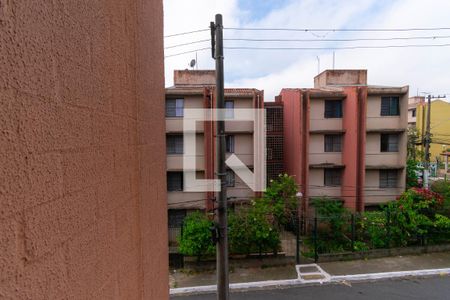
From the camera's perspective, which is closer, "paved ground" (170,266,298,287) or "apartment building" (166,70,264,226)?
"paved ground" (170,266,298,287)

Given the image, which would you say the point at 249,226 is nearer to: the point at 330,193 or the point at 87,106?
the point at 330,193

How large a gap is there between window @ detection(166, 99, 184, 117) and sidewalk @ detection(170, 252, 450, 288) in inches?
294

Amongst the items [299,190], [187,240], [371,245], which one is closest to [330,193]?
[299,190]

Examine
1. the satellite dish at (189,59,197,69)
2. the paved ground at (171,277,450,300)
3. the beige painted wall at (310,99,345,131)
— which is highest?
the satellite dish at (189,59,197,69)

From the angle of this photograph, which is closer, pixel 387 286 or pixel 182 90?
pixel 387 286

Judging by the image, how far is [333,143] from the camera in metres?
15.1

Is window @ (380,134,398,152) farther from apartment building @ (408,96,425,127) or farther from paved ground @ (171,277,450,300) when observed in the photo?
apartment building @ (408,96,425,127)

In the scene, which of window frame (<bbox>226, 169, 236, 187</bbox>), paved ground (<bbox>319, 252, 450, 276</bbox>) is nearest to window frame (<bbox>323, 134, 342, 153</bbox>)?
window frame (<bbox>226, 169, 236, 187</bbox>)

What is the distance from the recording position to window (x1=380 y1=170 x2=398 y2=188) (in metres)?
14.8

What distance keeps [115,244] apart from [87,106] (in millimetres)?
643

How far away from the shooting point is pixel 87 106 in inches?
39.9

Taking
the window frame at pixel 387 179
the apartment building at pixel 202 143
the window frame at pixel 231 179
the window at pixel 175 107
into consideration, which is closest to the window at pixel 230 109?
the apartment building at pixel 202 143

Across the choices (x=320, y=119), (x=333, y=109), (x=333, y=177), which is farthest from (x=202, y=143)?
(x=333, y=177)

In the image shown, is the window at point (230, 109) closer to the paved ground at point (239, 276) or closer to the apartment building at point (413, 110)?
the paved ground at point (239, 276)
